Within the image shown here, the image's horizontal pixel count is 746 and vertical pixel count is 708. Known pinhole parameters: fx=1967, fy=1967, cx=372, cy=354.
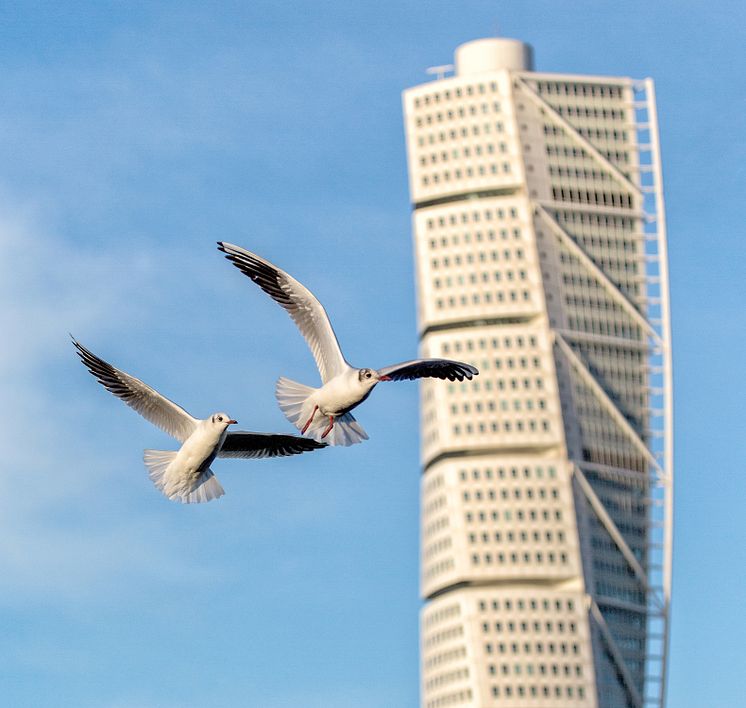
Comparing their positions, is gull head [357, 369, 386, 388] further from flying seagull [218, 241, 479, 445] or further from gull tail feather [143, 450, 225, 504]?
gull tail feather [143, 450, 225, 504]

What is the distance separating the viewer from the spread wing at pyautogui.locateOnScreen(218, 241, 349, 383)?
173ft

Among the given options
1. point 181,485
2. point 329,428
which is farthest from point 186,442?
point 329,428

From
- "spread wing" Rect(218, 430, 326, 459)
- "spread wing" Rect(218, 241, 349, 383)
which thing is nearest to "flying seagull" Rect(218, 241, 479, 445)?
"spread wing" Rect(218, 241, 349, 383)

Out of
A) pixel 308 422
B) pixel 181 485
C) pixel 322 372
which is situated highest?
pixel 322 372

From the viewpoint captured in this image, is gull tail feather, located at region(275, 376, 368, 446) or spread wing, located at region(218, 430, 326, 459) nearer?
gull tail feather, located at region(275, 376, 368, 446)

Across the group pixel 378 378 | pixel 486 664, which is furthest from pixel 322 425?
pixel 486 664

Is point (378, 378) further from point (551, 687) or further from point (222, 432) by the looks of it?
point (551, 687)

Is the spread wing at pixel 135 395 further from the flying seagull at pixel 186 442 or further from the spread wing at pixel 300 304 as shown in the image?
the spread wing at pixel 300 304

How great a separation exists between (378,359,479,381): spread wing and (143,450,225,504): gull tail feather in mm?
5582

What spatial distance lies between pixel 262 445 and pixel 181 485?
11.0ft

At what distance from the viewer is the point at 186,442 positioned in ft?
168

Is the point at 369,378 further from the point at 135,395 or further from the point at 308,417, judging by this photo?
the point at 135,395

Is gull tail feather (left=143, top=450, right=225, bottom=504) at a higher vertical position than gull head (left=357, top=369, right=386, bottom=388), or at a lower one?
lower

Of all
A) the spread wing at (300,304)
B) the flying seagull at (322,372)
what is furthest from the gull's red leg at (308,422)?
the spread wing at (300,304)
